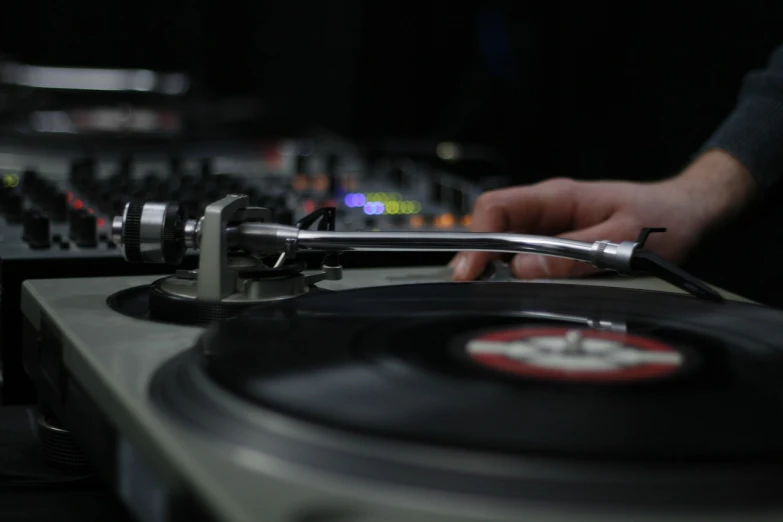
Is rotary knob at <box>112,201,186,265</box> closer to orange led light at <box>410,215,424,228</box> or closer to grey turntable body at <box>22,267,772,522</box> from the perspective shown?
grey turntable body at <box>22,267,772,522</box>

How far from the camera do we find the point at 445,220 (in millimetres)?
1316

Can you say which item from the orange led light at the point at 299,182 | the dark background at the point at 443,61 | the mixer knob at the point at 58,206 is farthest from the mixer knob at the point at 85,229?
the dark background at the point at 443,61

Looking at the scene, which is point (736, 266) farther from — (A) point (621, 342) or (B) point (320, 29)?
(A) point (621, 342)

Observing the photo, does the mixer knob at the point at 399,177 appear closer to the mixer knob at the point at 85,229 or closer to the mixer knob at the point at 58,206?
the mixer knob at the point at 58,206

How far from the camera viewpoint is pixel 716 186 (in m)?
1.23

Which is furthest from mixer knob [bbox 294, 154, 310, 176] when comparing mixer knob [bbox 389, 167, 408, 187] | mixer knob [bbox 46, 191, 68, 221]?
mixer knob [bbox 46, 191, 68, 221]

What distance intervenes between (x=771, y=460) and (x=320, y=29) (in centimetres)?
277

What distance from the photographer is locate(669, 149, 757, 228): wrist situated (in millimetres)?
1175

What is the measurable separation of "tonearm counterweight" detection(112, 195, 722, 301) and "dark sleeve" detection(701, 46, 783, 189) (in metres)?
0.60

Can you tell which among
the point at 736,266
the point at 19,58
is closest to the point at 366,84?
the point at 19,58

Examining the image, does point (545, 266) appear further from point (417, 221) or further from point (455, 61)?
point (455, 61)

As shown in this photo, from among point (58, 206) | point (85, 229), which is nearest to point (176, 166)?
point (58, 206)

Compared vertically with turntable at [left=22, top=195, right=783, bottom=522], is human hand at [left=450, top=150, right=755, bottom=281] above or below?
above

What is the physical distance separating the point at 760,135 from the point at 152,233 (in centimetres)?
87
